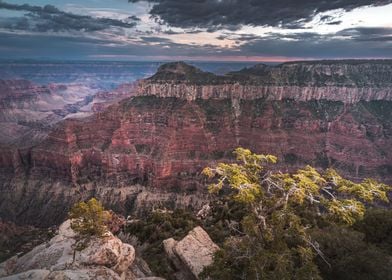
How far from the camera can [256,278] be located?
19.2 meters

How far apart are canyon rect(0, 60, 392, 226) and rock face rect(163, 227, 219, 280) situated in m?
61.1

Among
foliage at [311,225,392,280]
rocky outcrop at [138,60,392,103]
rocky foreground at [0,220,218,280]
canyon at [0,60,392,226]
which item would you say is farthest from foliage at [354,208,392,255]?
rocky outcrop at [138,60,392,103]

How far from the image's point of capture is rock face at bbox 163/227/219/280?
1125 inches

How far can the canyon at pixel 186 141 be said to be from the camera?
99688 millimetres

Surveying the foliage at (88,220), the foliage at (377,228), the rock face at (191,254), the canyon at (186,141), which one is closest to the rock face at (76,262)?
the foliage at (88,220)

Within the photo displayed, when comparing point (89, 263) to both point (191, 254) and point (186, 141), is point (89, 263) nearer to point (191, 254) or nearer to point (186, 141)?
point (191, 254)

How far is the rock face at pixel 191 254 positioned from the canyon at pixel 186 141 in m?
61.1

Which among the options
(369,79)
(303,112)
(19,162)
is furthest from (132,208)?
(369,79)

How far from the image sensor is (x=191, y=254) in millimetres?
30125

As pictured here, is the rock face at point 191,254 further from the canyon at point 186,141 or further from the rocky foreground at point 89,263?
the canyon at point 186,141

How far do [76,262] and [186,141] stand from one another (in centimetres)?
8340

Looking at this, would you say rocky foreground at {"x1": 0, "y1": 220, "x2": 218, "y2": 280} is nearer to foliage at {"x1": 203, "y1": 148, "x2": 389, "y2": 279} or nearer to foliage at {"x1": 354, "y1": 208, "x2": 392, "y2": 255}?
foliage at {"x1": 203, "y1": 148, "x2": 389, "y2": 279}

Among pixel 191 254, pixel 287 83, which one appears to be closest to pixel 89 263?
pixel 191 254

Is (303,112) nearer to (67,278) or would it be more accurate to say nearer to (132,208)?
(132,208)
